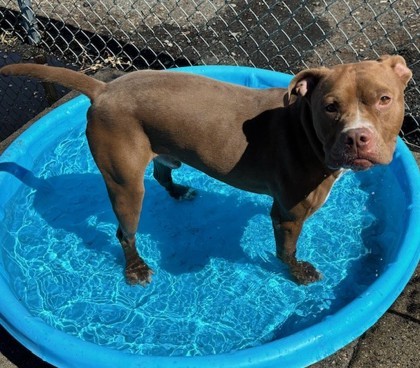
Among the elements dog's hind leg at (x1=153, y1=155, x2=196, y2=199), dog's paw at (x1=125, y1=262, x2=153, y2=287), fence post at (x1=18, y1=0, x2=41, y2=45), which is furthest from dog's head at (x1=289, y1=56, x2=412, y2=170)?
fence post at (x1=18, y1=0, x2=41, y2=45)

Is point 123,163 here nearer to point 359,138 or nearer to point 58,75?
point 58,75

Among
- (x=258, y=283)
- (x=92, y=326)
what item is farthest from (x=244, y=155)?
(x=92, y=326)

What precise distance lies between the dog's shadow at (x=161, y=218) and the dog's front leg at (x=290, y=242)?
13.9 inches

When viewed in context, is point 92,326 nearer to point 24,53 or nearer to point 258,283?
point 258,283

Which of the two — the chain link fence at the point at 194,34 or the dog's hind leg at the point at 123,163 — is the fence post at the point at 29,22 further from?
the dog's hind leg at the point at 123,163

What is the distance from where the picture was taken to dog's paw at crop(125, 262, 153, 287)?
4426 mm

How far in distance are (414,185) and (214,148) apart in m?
1.53

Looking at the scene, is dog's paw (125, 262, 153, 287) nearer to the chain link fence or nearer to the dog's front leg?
the dog's front leg

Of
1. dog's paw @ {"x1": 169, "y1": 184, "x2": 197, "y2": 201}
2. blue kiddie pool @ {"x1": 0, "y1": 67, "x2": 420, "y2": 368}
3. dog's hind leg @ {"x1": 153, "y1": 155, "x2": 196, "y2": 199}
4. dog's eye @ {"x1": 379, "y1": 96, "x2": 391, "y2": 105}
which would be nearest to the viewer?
dog's eye @ {"x1": 379, "y1": 96, "x2": 391, "y2": 105}

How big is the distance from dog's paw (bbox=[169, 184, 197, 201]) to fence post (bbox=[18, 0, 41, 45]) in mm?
2631

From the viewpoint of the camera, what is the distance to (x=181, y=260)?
468 centimetres

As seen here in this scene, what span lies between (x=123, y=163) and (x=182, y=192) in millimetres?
1458

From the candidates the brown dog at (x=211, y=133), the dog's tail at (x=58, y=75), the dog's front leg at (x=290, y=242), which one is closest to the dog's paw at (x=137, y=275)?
the brown dog at (x=211, y=133)

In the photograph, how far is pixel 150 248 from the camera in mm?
4766
